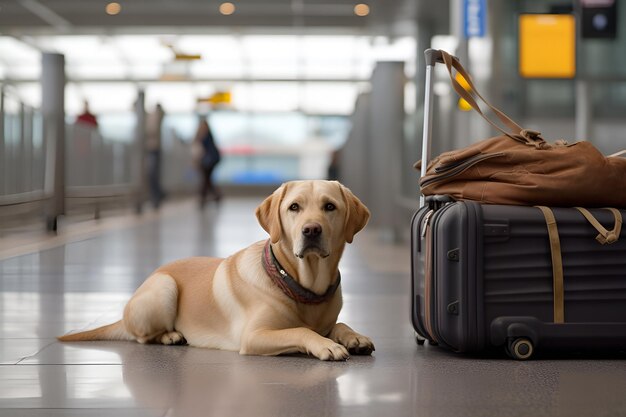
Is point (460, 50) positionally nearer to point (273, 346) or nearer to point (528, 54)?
point (528, 54)

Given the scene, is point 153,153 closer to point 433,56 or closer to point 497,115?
point 433,56

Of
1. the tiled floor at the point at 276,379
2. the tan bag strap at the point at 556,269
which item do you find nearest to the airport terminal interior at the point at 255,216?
the tiled floor at the point at 276,379

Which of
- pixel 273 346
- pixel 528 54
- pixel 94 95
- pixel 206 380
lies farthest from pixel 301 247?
pixel 94 95

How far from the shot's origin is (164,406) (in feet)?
10.2

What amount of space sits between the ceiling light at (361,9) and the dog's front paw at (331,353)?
93.5 feet

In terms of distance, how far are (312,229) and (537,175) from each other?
1.00m

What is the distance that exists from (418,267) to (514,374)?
835 mm

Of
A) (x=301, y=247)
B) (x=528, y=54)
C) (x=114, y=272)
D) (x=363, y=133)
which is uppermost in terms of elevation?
(x=528, y=54)

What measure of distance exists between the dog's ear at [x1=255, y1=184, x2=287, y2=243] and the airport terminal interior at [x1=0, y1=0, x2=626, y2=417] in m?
0.54

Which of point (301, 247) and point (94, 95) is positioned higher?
point (94, 95)

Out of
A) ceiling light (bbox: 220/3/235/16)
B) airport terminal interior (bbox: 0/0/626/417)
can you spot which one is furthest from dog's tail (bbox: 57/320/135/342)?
ceiling light (bbox: 220/3/235/16)

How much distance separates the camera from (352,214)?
4164 millimetres

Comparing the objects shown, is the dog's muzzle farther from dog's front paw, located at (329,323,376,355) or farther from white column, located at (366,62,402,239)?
white column, located at (366,62,402,239)

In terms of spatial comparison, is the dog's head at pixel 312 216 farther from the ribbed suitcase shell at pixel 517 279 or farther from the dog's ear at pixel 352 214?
the ribbed suitcase shell at pixel 517 279
